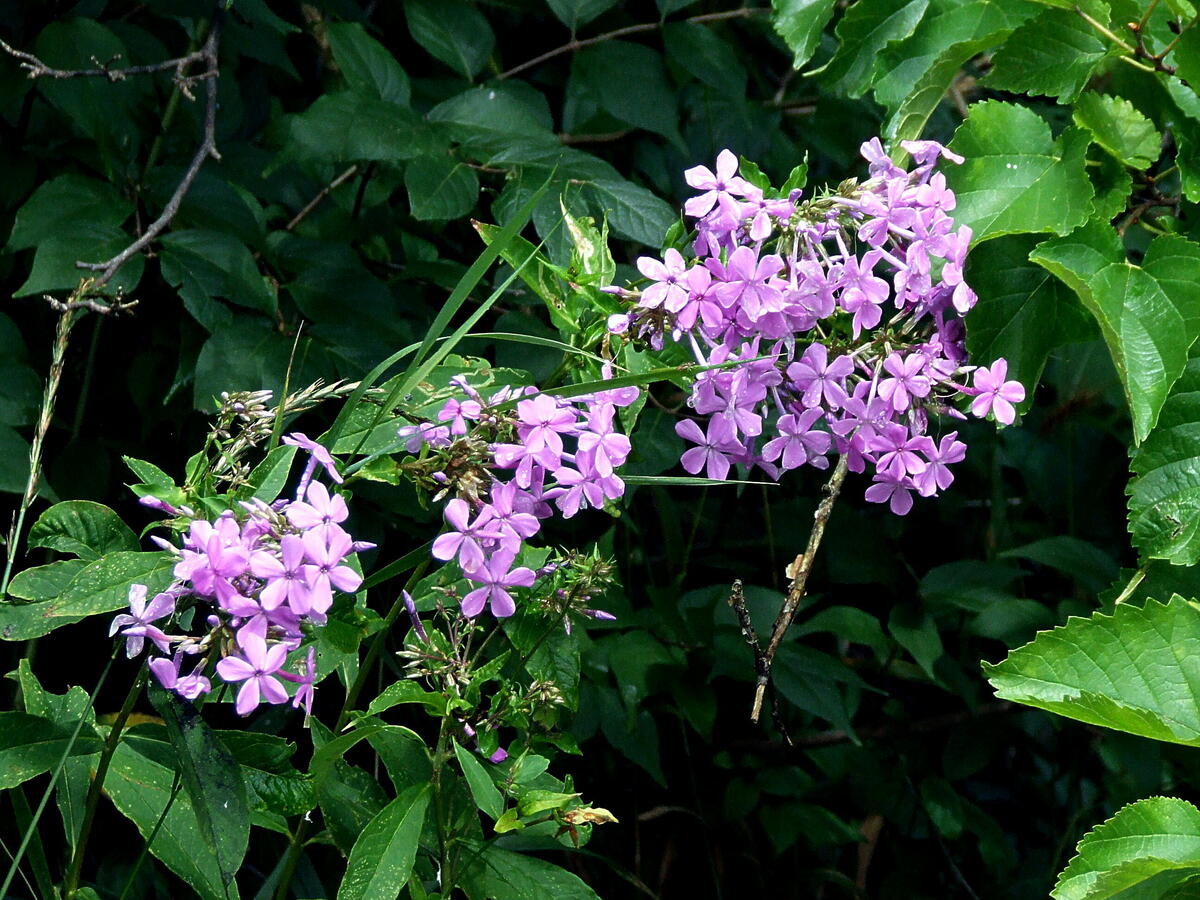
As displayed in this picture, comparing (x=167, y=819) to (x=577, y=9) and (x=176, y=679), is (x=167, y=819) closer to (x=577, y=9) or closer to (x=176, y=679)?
(x=176, y=679)

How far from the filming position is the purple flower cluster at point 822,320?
1066 millimetres

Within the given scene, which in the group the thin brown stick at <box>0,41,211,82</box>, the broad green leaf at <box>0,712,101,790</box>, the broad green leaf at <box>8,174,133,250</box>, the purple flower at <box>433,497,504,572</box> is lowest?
the broad green leaf at <box>0,712,101,790</box>

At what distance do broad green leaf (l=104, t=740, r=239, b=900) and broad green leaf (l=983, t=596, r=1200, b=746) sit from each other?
2.60 ft

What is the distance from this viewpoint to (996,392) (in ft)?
3.76

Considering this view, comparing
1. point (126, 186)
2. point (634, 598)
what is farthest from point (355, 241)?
point (634, 598)

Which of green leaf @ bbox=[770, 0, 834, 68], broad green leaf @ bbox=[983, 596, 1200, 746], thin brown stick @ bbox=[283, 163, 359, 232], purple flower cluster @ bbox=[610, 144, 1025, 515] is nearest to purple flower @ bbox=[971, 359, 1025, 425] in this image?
purple flower cluster @ bbox=[610, 144, 1025, 515]

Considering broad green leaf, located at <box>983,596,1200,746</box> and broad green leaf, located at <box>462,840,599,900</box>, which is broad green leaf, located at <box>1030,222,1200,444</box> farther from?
broad green leaf, located at <box>462,840,599,900</box>

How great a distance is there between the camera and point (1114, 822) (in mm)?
1127

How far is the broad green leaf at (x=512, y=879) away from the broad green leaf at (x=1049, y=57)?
1030 mm

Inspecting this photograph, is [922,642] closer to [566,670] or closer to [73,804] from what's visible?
[566,670]

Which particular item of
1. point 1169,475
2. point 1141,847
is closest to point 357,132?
point 1169,475

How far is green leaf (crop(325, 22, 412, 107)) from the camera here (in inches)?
71.0

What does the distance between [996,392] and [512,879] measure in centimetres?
71

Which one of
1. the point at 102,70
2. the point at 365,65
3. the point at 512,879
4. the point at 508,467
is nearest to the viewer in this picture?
the point at 508,467
